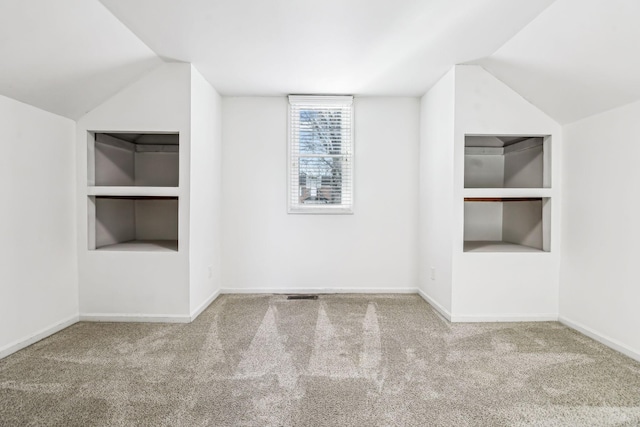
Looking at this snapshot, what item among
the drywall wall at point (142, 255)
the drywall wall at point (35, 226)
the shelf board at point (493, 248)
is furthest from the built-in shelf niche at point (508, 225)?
the drywall wall at point (35, 226)

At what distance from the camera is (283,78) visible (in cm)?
379

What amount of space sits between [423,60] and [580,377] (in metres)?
2.78

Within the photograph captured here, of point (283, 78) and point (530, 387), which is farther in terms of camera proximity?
point (283, 78)

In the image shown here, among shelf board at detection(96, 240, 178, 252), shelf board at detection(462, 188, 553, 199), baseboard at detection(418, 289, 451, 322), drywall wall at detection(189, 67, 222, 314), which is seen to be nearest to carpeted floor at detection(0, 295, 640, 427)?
baseboard at detection(418, 289, 451, 322)

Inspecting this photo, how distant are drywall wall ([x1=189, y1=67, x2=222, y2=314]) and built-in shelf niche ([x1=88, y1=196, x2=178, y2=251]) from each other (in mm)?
318

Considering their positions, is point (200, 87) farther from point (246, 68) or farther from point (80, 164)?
point (80, 164)

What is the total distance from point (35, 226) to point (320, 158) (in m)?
2.95

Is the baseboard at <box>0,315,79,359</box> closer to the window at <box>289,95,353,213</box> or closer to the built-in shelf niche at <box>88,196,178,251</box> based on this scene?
the built-in shelf niche at <box>88,196,178,251</box>

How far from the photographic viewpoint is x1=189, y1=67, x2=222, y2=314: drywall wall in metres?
3.48

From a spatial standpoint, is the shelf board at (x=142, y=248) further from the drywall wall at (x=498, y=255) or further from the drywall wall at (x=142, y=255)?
Result: the drywall wall at (x=498, y=255)

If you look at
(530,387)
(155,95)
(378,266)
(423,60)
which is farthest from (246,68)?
(530,387)

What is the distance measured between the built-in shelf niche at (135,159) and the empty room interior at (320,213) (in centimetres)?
3

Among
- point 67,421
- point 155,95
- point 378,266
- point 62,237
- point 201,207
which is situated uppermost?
point 155,95

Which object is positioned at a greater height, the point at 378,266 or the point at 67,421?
the point at 378,266
